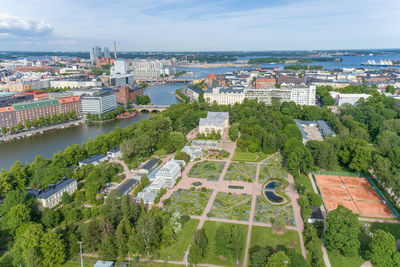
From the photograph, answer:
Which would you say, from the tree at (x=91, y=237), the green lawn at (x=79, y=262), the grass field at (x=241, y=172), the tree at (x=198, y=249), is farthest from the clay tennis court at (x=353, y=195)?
the green lawn at (x=79, y=262)

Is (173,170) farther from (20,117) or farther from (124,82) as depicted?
(124,82)

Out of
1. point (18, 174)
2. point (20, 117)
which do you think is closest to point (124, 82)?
point (20, 117)

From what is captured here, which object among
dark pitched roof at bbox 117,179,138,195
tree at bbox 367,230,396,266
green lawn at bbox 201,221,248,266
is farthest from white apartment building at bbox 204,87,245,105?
tree at bbox 367,230,396,266

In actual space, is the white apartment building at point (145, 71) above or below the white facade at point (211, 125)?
above

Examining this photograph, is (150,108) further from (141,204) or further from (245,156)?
(141,204)

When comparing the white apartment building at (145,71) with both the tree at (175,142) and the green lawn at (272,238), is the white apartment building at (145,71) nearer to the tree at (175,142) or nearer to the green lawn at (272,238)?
the tree at (175,142)

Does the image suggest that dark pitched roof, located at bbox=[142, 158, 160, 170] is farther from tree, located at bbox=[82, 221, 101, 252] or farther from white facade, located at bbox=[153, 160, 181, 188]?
tree, located at bbox=[82, 221, 101, 252]

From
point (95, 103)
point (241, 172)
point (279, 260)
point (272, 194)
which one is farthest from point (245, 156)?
point (95, 103)
